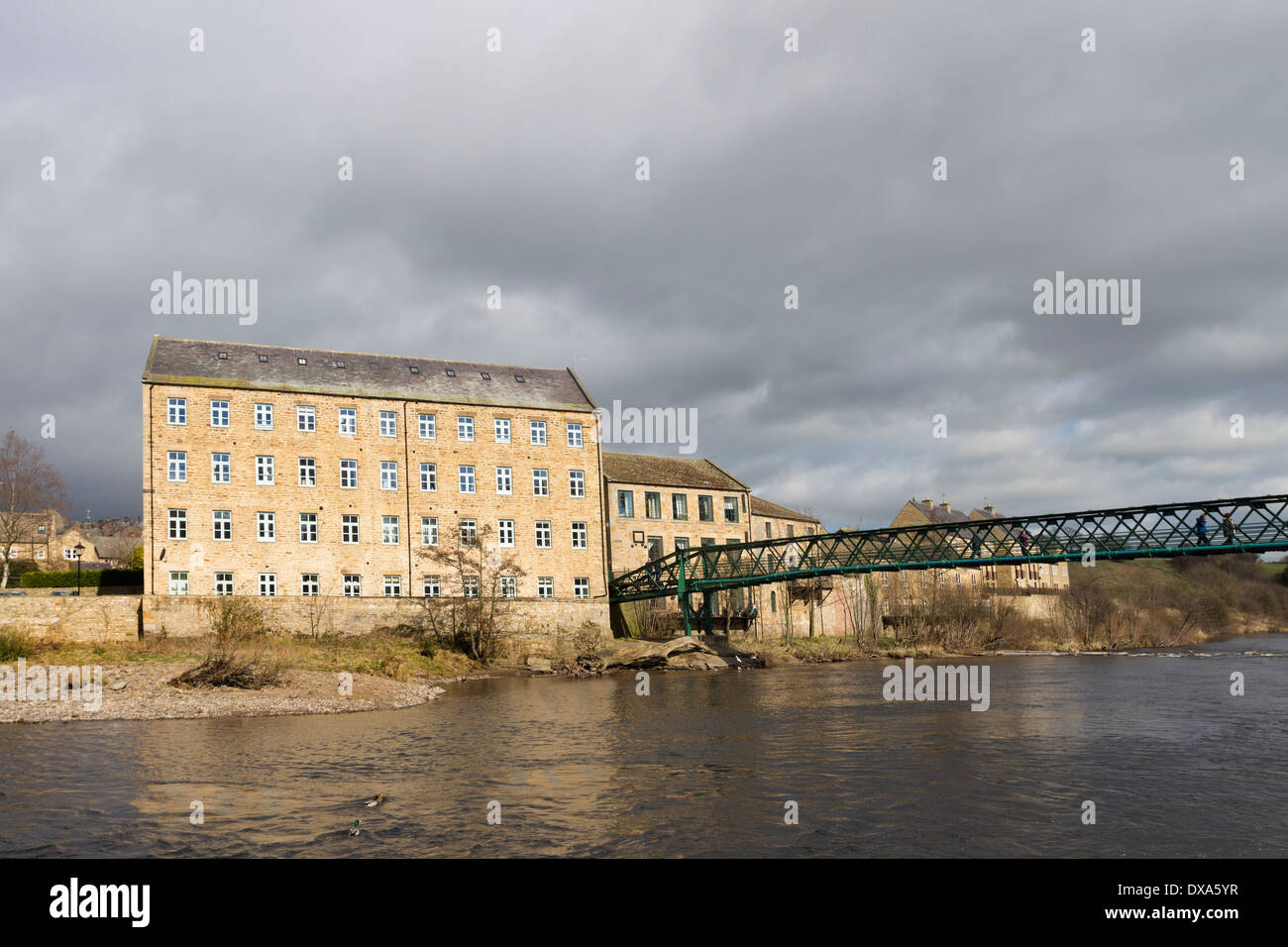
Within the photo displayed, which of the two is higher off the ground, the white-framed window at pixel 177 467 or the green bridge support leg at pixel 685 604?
the white-framed window at pixel 177 467

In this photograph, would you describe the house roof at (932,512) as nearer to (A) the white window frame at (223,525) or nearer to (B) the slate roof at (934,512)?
(B) the slate roof at (934,512)

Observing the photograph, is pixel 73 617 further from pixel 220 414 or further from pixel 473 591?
pixel 473 591

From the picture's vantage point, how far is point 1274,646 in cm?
6450

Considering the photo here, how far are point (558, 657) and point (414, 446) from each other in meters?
14.1

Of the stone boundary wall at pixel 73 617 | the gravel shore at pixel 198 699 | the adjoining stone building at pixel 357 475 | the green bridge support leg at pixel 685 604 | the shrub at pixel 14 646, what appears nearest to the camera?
the gravel shore at pixel 198 699

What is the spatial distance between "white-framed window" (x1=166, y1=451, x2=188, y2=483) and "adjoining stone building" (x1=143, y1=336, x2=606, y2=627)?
9cm

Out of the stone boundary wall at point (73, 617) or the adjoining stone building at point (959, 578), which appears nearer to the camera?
the stone boundary wall at point (73, 617)

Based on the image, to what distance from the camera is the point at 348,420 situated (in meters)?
49.6

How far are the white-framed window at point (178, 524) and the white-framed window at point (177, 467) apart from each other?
1554 mm

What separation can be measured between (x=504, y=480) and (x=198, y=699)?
25.9 meters

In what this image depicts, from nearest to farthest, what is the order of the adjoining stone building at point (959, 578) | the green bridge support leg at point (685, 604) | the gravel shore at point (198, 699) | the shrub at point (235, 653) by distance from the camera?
1. the gravel shore at point (198, 699)
2. the shrub at point (235, 653)
3. the green bridge support leg at point (685, 604)
4. the adjoining stone building at point (959, 578)

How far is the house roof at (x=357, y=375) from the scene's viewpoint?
47594 mm

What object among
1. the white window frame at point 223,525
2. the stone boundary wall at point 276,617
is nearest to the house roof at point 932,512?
the stone boundary wall at point 276,617

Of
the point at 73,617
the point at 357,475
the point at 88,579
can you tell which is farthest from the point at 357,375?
the point at 88,579
